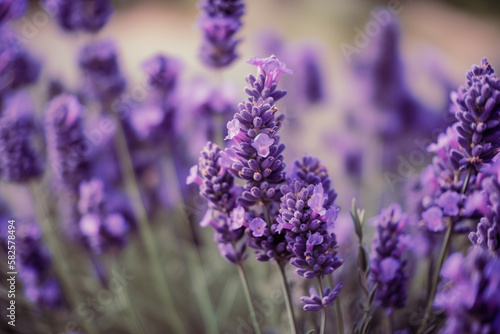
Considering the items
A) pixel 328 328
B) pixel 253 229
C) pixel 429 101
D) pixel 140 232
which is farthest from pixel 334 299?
pixel 429 101

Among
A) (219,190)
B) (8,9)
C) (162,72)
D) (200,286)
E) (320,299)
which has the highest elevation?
(8,9)

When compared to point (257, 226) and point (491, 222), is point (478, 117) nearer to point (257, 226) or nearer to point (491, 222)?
→ point (491, 222)

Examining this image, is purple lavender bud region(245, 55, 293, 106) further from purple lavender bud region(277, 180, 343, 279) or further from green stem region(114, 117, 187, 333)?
green stem region(114, 117, 187, 333)

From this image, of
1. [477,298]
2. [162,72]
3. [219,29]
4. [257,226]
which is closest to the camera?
[477,298]

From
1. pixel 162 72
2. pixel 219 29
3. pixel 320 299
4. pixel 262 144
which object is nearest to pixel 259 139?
pixel 262 144

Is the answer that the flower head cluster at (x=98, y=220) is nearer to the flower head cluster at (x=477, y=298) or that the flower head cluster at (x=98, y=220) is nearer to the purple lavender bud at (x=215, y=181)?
the purple lavender bud at (x=215, y=181)

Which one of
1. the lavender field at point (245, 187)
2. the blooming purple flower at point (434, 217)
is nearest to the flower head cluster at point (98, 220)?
the lavender field at point (245, 187)
